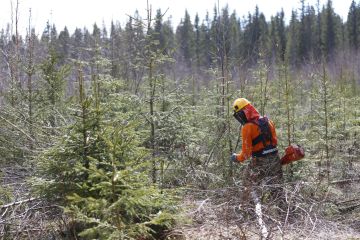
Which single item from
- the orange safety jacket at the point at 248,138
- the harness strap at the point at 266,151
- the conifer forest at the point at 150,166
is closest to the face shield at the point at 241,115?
the orange safety jacket at the point at 248,138

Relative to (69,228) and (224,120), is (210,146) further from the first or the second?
(69,228)

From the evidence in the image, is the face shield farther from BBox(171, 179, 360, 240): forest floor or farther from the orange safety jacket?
BBox(171, 179, 360, 240): forest floor

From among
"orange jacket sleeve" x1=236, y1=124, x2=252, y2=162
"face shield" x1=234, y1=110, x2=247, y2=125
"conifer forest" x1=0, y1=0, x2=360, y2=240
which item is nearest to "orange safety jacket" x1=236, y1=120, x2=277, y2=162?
"orange jacket sleeve" x1=236, y1=124, x2=252, y2=162

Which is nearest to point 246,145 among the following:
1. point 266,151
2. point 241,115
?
point 266,151

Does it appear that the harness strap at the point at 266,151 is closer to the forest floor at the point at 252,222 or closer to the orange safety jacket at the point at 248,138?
the orange safety jacket at the point at 248,138

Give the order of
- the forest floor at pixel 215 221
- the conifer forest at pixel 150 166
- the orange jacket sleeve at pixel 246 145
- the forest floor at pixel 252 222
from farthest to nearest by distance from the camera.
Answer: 1. the orange jacket sleeve at pixel 246 145
2. the forest floor at pixel 252 222
3. the forest floor at pixel 215 221
4. the conifer forest at pixel 150 166

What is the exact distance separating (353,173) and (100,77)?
631cm

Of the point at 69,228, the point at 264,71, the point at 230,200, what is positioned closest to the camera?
the point at 69,228

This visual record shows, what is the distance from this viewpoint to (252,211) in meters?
5.86

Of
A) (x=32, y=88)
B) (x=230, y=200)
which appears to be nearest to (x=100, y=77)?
(x=32, y=88)

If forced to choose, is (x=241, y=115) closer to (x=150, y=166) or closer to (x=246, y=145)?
(x=246, y=145)

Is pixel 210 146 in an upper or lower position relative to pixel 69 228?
upper

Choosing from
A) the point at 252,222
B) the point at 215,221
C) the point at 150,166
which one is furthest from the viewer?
the point at 150,166

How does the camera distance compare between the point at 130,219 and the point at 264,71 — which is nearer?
the point at 130,219
